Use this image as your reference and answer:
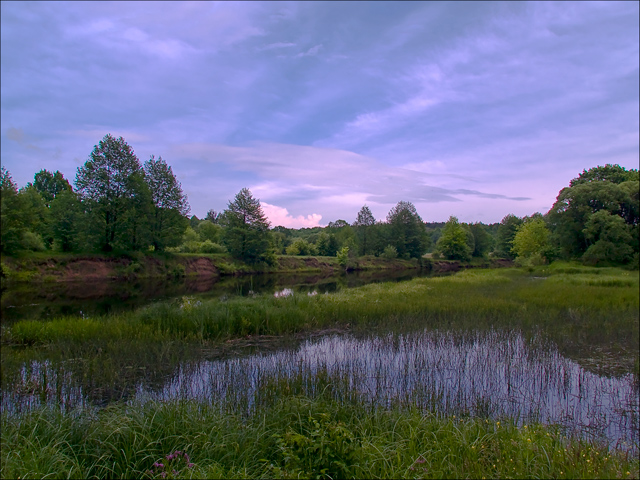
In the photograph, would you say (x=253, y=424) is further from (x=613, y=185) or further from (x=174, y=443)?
(x=613, y=185)

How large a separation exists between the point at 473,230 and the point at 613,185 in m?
84.9

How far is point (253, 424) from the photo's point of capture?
524cm

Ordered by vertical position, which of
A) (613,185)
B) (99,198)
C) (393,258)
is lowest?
(393,258)

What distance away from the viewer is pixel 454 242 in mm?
80312

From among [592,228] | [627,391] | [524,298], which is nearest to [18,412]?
[627,391]

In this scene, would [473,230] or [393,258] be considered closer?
[393,258]

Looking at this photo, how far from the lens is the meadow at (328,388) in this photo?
4.05m

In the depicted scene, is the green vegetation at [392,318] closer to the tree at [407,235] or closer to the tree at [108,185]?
the tree at [108,185]

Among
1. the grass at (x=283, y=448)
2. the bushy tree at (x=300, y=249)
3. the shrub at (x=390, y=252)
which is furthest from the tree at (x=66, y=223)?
the shrub at (x=390, y=252)

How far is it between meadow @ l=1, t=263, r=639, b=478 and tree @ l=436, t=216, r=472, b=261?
67.4 meters

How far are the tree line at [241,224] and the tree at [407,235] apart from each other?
8.8 inches

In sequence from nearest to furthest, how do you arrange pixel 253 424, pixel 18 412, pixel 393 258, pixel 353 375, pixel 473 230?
pixel 253 424
pixel 18 412
pixel 353 375
pixel 393 258
pixel 473 230

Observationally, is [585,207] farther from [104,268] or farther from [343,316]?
[104,268]

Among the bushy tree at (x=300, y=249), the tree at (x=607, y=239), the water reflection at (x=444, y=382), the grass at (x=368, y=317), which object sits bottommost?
the water reflection at (x=444, y=382)
